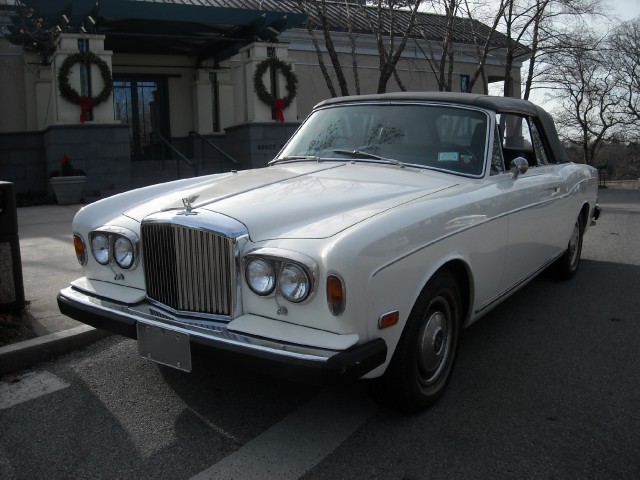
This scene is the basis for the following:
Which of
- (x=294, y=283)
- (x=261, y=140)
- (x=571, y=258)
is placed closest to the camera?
(x=294, y=283)

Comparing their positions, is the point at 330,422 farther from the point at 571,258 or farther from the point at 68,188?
the point at 68,188

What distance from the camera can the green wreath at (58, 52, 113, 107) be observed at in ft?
45.0

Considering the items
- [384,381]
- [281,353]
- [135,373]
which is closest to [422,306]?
[384,381]

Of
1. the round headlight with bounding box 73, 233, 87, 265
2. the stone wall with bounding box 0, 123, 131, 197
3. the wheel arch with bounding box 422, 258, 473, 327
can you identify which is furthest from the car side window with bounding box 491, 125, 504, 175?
the stone wall with bounding box 0, 123, 131, 197

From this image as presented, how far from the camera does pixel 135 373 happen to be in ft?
12.7

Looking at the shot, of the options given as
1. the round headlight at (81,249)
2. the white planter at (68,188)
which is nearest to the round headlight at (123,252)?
the round headlight at (81,249)

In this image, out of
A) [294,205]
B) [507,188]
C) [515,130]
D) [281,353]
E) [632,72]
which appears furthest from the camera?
[632,72]

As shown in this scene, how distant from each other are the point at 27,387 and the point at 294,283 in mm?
2001

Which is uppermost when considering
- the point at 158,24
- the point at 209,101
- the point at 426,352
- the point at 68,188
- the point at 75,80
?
the point at 158,24

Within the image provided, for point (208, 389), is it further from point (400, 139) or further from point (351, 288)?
point (400, 139)

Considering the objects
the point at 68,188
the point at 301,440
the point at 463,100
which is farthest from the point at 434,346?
the point at 68,188

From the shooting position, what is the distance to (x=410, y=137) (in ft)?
14.1

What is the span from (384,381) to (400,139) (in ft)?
6.12

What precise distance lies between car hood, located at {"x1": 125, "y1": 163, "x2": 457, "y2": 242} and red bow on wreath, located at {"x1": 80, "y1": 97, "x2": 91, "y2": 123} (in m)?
10.9
